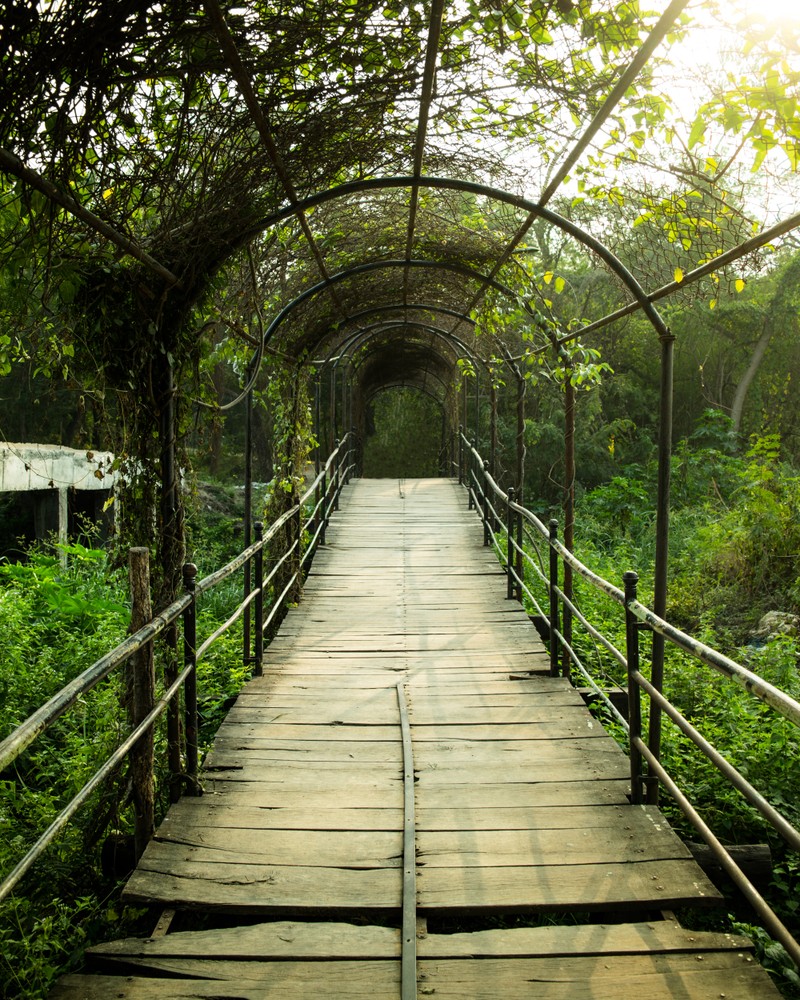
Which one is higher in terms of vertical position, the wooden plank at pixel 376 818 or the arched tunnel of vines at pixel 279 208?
the arched tunnel of vines at pixel 279 208

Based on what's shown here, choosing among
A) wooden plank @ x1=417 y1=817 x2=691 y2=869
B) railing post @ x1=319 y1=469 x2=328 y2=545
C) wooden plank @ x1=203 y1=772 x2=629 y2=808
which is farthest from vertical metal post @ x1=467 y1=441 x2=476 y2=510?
wooden plank @ x1=417 y1=817 x2=691 y2=869

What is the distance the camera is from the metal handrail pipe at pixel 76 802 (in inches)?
76.7

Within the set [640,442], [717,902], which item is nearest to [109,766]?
[717,902]

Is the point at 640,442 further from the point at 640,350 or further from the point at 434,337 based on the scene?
the point at 434,337

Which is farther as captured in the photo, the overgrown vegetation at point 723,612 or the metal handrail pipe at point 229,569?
the overgrown vegetation at point 723,612

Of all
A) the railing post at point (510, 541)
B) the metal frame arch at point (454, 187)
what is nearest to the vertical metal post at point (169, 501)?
the metal frame arch at point (454, 187)

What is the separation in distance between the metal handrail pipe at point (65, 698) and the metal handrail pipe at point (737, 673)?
5.90ft

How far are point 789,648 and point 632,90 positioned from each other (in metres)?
4.48

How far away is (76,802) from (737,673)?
75.4 inches

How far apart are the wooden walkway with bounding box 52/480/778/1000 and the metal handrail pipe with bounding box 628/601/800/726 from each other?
843 mm

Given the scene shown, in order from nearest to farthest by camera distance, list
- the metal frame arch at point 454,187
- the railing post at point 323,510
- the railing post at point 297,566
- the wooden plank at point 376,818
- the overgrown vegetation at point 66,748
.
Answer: the overgrown vegetation at point 66,748 < the wooden plank at point 376,818 < the metal frame arch at point 454,187 < the railing post at point 297,566 < the railing post at point 323,510

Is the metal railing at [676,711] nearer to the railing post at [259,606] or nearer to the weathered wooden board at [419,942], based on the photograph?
the weathered wooden board at [419,942]

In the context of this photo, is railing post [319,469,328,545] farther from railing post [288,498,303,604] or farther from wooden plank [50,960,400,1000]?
wooden plank [50,960,400,1000]

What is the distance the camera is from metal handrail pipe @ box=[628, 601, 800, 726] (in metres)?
1.97
